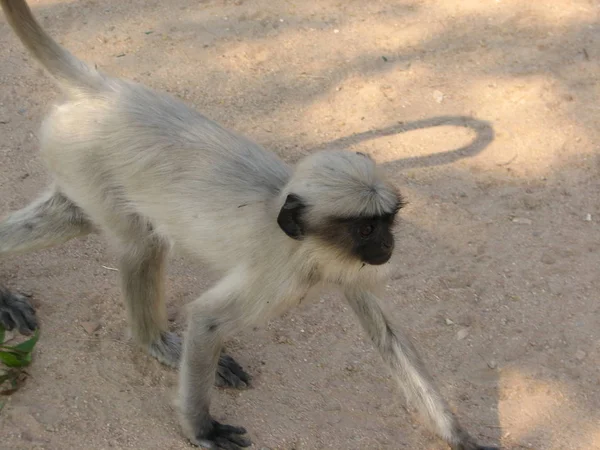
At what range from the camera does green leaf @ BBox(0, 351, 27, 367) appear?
4.72 metres

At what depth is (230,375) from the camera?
4.95 metres

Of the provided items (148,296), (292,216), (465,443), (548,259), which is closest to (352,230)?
(292,216)

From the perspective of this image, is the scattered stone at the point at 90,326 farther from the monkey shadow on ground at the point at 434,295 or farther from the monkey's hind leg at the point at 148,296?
the monkey shadow on ground at the point at 434,295

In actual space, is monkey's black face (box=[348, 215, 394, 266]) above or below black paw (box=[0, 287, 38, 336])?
above

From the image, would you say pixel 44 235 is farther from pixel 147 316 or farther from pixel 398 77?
pixel 398 77

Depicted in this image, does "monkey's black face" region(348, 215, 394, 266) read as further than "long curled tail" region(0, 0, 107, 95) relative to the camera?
No

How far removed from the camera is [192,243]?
4.26 meters

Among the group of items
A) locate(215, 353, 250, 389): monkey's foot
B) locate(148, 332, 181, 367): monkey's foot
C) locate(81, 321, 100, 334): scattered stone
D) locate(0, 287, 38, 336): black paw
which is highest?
locate(0, 287, 38, 336): black paw

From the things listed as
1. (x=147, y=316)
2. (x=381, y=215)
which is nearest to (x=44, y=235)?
(x=147, y=316)

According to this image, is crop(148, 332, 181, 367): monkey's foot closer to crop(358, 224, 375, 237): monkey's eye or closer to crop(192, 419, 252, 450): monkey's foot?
crop(192, 419, 252, 450): monkey's foot

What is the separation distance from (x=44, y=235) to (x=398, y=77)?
147 inches

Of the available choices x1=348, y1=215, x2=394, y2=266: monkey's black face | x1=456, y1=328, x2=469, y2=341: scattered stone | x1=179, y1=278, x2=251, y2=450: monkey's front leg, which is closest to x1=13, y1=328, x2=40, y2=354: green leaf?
x1=179, y1=278, x2=251, y2=450: monkey's front leg

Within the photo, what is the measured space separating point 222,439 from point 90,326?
1231 millimetres

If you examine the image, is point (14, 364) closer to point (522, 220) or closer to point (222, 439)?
point (222, 439)
